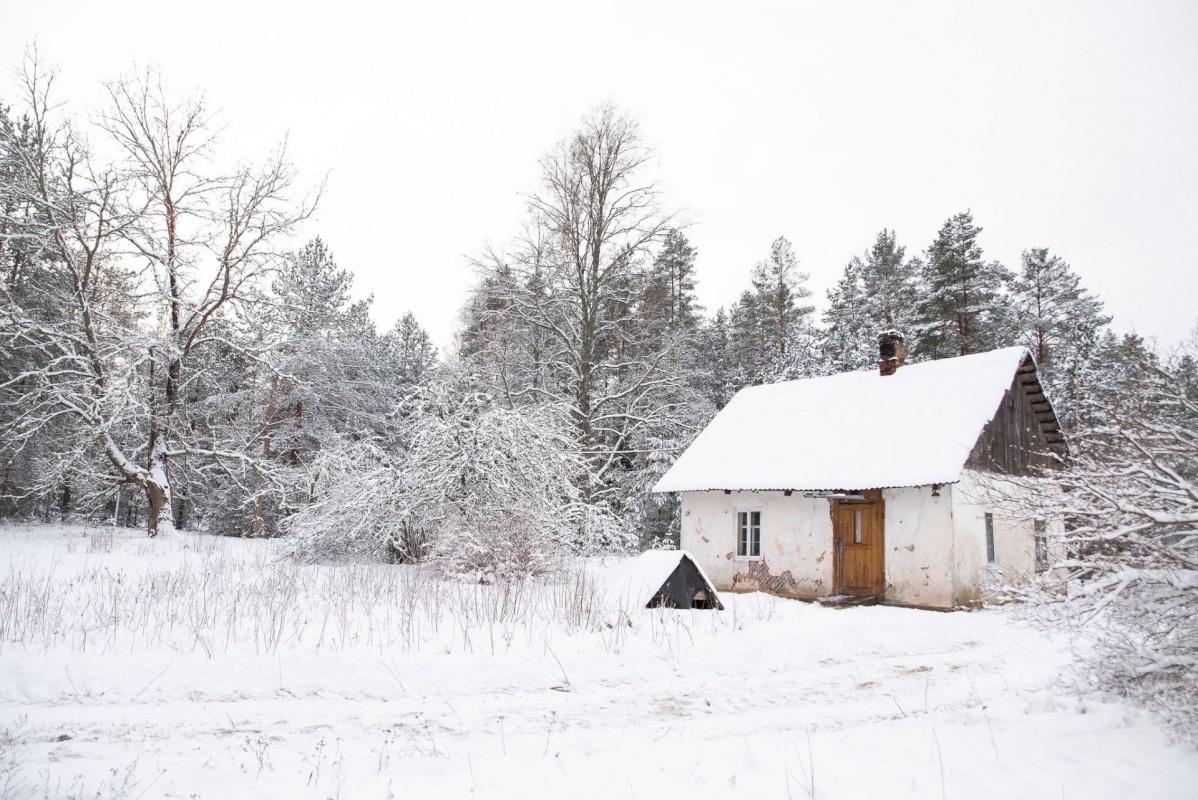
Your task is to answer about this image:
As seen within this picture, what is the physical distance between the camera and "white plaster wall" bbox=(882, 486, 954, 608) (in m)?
12.8

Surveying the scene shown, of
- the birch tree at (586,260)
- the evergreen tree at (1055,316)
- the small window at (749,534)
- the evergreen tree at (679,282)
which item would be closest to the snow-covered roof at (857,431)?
the small window at (749,534)

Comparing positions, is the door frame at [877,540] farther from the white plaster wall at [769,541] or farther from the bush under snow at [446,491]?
the bush under snow at [446,491]

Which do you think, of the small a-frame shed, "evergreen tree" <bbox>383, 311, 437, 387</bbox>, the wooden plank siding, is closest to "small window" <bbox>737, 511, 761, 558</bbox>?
the wooden plank siding

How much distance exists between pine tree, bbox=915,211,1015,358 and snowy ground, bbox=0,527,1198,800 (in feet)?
68.4

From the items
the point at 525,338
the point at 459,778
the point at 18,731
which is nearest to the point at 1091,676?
the point at 459,778

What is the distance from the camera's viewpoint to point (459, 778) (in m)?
3.46

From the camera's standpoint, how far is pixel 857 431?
15.5 m

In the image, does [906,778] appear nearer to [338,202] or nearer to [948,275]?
[338,202]

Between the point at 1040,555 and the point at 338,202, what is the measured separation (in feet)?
63.7

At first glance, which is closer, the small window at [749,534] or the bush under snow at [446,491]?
the bush under snow at [446,491]

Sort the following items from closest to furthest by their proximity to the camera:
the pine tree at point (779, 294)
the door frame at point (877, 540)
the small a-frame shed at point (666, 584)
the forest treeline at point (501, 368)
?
the forest treeline at point (501, 368) → the small a-frame shed at point (666, 584) → the door frame at point (877, 540) → the pine tree at point (779, 294)

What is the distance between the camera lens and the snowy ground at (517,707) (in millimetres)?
3451

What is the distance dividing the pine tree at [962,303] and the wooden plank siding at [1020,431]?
9.59m

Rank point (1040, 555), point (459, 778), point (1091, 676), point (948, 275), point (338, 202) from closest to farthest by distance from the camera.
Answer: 1. point (459, 778)
2. point (1091, 676)
3. point (1040, 555)
4. point (338, 202)
5. point (948, 275)
